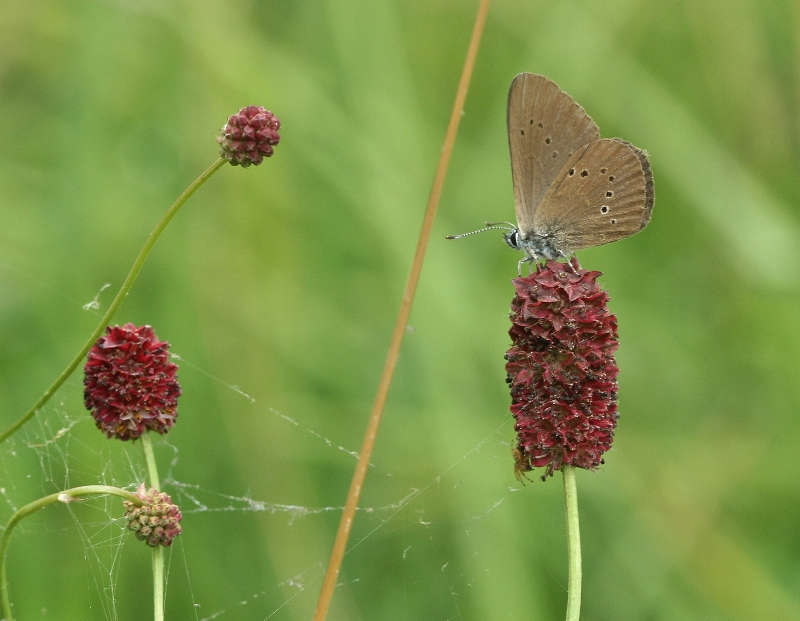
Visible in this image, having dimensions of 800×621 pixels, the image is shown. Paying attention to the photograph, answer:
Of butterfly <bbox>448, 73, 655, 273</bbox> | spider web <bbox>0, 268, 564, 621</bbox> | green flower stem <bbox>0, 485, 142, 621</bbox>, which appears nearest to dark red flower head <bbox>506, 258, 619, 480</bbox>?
butterfly <bbox>448, 73, 655, 273</bbox>

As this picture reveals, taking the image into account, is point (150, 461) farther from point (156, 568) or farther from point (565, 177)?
point (565, 177)

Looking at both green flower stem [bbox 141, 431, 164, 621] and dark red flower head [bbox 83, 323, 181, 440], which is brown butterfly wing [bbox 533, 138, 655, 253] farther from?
green flower stem [bbox 141, 431, 164, 621]

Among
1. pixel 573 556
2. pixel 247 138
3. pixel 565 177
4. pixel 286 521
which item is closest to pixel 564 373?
pixel 573 556

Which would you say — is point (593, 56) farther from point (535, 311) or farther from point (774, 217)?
point (535, 311)

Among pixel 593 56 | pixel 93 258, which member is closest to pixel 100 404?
pixel 93 258

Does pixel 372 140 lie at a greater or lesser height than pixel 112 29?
lesser

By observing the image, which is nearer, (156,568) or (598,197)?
(156,568)
